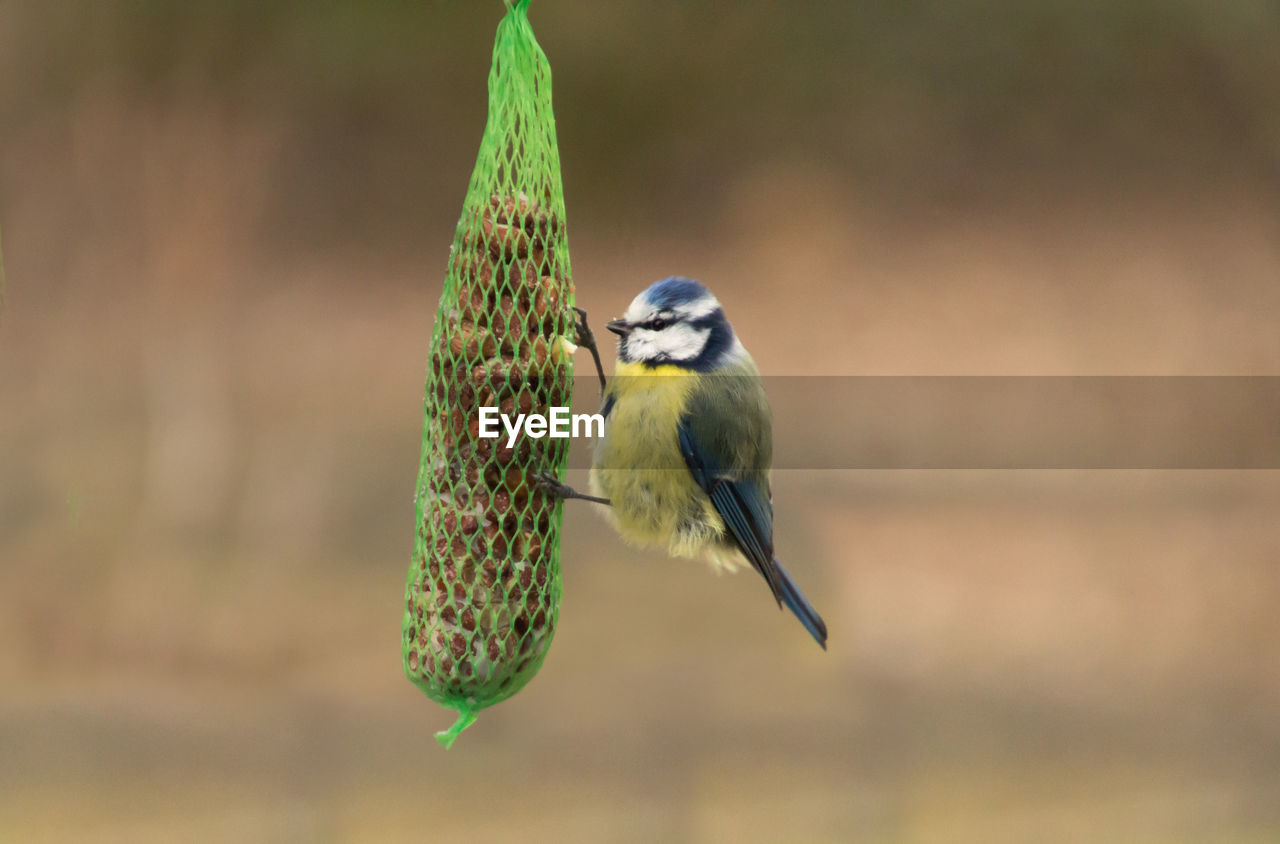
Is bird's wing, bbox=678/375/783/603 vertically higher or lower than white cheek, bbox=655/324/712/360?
lower

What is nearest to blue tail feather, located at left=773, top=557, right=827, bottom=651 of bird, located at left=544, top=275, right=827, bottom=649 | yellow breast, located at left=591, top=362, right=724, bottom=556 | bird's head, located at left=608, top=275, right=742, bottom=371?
bird, located at left=544, top=275, right=827, bottom=649

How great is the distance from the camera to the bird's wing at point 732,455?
1.69m

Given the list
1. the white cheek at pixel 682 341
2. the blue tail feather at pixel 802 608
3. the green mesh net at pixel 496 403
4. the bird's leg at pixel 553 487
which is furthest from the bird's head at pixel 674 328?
the blue tail feather at pixel 802 608

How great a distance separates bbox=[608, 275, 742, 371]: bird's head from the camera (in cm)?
160

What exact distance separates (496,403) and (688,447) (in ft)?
1.08

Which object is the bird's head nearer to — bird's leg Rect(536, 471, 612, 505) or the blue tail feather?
bird's leg Rect(536, 471, 612, 505)

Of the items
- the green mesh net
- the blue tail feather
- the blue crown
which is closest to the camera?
the green mesh net

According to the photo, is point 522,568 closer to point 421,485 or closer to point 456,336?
point 421,485

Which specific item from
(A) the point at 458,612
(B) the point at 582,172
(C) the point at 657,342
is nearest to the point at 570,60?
(B) the point at 582,172

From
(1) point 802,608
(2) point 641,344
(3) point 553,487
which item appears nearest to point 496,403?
(3) point 553,487

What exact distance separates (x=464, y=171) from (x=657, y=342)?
285 cm

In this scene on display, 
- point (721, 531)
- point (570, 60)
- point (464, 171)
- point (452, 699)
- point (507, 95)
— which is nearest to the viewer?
point (507, 95)

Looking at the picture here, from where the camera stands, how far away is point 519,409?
1.51 metres

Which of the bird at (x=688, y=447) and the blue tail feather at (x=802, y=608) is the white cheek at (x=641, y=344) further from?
the blue tail feather at (x=802, y=608)
